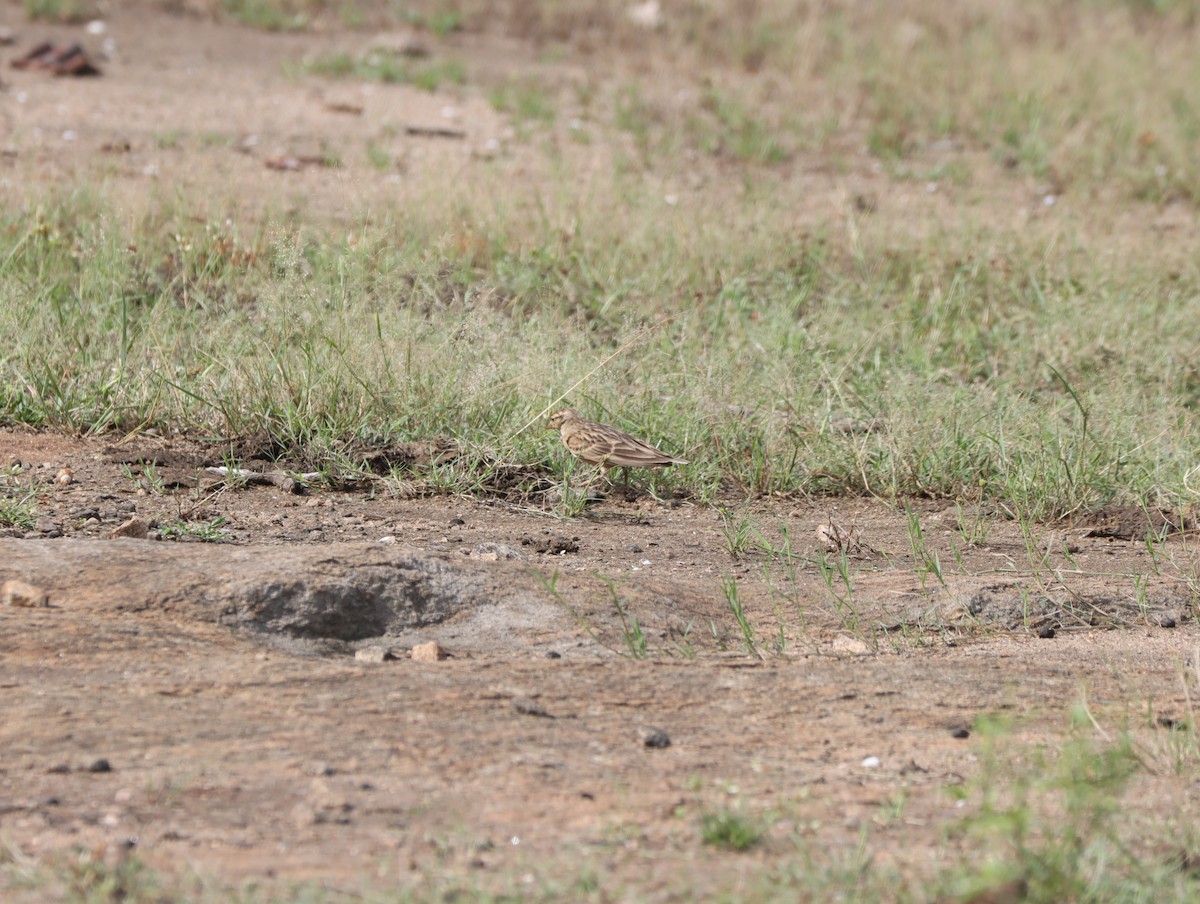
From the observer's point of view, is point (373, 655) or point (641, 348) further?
point (641, 348)

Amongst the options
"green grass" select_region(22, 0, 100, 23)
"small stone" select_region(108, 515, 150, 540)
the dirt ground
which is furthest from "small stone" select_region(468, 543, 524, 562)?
"green grass" select_region(22, 0, 100, 23)

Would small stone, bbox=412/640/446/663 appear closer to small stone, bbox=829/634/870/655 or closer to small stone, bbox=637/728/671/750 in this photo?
small stone, bbox=637/728/671/750

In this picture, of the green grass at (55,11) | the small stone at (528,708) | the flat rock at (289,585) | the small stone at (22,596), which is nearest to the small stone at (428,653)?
the flat rock at (289,585)

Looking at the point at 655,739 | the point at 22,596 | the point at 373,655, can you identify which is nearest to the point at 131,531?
the point at 22,596

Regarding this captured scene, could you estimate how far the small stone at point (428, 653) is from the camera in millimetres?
3400

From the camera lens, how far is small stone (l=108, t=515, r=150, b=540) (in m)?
4.03

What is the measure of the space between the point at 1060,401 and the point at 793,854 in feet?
13.6

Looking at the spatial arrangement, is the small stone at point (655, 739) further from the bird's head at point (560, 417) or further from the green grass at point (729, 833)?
the bird's head at point (560, 417)

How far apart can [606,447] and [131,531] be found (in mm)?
1612

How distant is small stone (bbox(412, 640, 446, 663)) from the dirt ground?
0.07 m

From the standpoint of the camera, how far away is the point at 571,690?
3.16 m

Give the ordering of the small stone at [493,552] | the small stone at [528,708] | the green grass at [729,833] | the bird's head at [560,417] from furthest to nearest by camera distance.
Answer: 1. the bird's head at [560,417]
2. the small stone at [493,552]
3. the small stone at [528,708]
4. the green grass at [729,833]

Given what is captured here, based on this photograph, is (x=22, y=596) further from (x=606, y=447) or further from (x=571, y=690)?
(x=606, y=447)

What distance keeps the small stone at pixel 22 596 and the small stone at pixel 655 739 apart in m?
1.58
